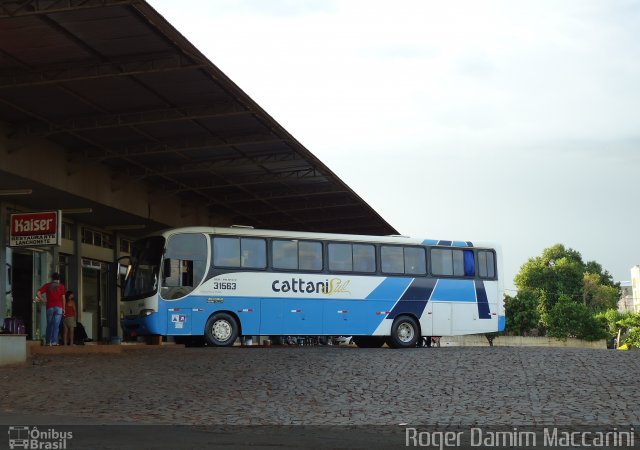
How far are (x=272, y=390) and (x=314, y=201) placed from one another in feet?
81.2

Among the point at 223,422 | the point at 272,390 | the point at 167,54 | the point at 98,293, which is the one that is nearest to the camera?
the point at 223,422

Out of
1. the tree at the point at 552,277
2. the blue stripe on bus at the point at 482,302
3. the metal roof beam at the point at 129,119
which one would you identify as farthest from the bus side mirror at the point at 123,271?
the tree at the point at 552,277

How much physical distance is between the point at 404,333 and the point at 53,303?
10.7 m

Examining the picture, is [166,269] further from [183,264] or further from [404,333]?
[404,333]

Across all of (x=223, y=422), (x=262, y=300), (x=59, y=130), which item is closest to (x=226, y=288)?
(x=262, y=300)

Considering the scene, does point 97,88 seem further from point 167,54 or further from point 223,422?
point 223,422

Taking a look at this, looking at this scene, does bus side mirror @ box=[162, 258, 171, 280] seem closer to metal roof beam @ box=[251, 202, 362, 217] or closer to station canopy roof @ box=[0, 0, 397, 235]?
station canopy roof @ box=[0, 0, 397, 235]

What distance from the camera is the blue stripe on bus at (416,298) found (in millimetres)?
31188

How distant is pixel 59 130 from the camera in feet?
91.4

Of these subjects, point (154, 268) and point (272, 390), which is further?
point (154, 268)

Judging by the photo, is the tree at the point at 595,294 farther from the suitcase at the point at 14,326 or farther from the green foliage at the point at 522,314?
the suitcase at the point at 14,326

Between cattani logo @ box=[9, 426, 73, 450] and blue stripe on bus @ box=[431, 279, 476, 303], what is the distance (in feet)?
66.4

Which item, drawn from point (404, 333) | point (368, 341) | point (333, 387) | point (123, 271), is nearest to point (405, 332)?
point (404, 333)

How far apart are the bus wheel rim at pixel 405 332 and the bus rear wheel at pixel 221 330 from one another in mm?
5417
